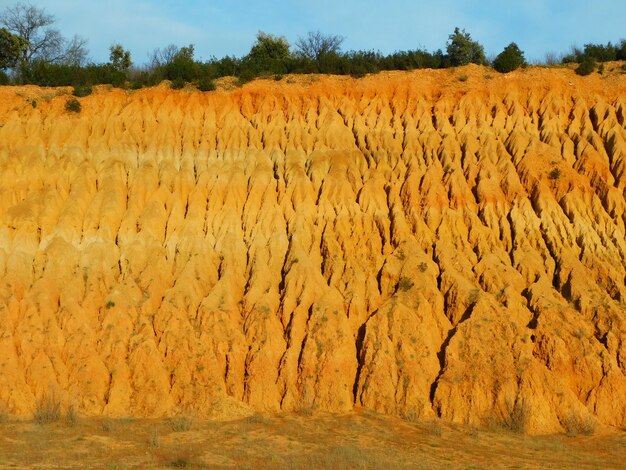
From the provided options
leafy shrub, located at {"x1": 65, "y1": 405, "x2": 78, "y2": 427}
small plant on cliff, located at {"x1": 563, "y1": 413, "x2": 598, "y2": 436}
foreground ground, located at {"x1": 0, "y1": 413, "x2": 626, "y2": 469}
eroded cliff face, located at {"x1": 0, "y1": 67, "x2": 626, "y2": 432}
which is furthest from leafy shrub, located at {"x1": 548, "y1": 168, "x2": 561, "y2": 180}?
leafy shrub, located at {"x1": 65, "y1": 405, "x2": 78, "y2": 427}

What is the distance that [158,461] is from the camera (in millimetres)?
20109

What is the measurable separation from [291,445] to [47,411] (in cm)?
741

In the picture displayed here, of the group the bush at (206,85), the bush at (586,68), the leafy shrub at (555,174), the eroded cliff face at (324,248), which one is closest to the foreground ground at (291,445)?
the eroded cliff face at (324,248)

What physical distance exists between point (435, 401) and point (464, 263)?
5536 mm

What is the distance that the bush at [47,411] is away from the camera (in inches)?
908

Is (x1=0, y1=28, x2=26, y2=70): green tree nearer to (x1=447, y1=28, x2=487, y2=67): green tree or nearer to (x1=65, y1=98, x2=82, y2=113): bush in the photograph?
(x1=65, y1=98, x2=82, y2=113): bush

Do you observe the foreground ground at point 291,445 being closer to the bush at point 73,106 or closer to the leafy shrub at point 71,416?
the leafy shrub at point 71,416

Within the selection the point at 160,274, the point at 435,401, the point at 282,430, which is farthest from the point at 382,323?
the point at 160,274

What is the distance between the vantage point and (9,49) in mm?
43750

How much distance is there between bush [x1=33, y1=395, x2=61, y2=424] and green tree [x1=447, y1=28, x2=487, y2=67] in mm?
24090

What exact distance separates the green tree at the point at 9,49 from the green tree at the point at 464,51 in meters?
23.5

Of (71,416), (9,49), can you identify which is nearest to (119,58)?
(9,49)

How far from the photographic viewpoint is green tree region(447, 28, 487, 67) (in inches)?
1496

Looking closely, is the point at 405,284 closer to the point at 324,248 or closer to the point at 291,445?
the point at 324,248
